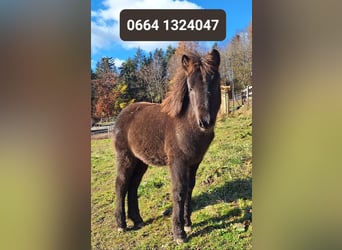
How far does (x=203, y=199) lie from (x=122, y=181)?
329 millimetres

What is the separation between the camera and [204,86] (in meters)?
1.75

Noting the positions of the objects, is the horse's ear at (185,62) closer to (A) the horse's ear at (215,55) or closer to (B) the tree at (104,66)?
(A) the horse's ear at (215,55)

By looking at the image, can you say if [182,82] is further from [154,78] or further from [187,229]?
[187,229]

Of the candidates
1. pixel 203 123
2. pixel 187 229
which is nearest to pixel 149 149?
pixel 203 123

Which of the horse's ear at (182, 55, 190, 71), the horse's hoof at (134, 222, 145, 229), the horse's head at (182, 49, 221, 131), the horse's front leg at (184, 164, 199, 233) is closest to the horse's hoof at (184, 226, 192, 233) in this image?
the horse's front leg at (184, 164, 199, 233)

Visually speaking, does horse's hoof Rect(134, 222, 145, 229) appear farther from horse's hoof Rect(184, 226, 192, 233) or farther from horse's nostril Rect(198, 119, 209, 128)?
horse's nostril Rect(198, 119, 209, 128)

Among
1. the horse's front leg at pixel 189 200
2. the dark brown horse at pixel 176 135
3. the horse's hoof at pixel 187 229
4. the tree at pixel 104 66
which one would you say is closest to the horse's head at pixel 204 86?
the dark brown horse at pixel 176 135

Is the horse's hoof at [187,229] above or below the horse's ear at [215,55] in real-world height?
below

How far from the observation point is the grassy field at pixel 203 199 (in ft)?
5.69

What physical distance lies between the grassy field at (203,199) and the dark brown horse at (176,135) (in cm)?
3
